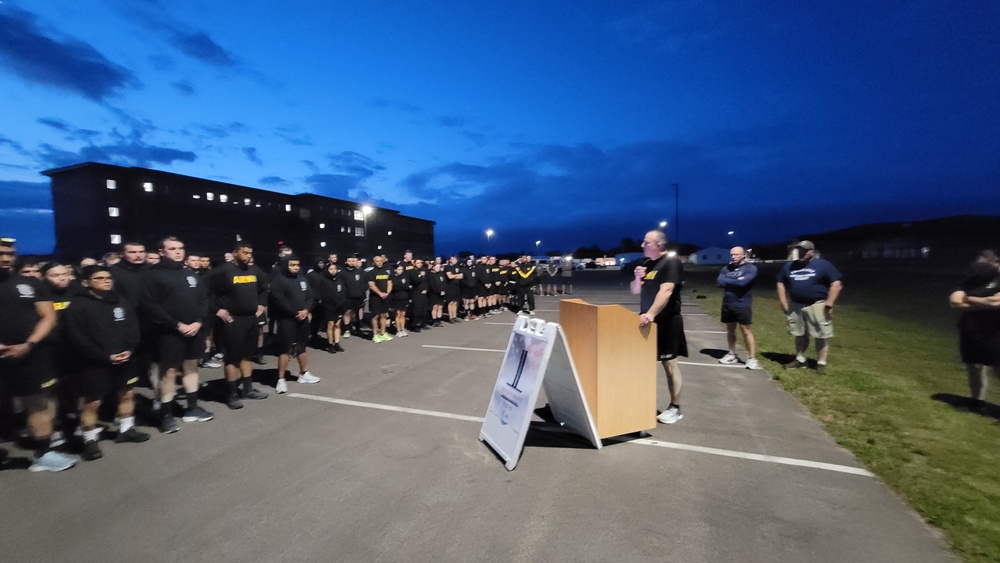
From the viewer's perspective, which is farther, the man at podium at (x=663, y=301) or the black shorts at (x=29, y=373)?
the man at podium at (x=663, y=301)

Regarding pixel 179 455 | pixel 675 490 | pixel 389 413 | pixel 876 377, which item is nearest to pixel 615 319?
pixel 675 490

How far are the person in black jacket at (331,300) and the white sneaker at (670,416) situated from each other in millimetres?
6738

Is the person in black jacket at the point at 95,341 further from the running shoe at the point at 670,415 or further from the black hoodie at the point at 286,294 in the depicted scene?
the running shoe at the point at 670,415

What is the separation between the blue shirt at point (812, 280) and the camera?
6.77 metres

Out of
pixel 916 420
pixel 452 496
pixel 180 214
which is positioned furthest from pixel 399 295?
pixel 180 214

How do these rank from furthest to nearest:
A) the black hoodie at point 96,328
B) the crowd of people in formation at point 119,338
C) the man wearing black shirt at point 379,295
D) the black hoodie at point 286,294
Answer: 1. the man wearing black shirt at point 379,295
2. the black hoodie at point 286,294
3. the black hoodie at point 96,328
4. the crowd of people in formation at point 119,338

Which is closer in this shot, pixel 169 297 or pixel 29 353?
pixel 29 353

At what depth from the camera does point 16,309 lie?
3922 mm

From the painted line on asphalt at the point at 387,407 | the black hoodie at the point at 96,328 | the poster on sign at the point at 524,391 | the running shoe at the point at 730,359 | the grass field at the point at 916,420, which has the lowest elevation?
the grass field at the point at 916,420

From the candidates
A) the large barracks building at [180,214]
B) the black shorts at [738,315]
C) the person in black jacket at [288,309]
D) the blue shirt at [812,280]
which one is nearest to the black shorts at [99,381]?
the person in black jacket at [288,309]

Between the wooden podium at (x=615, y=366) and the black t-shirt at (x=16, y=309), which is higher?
the black t-shirt at (x=16, y=309)

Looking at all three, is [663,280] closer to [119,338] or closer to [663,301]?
[663,301]

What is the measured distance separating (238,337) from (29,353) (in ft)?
6.32

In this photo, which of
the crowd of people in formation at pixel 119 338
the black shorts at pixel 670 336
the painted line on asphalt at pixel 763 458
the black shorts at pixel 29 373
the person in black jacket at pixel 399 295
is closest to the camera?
the painted line on asphalt at pixel 763 458
